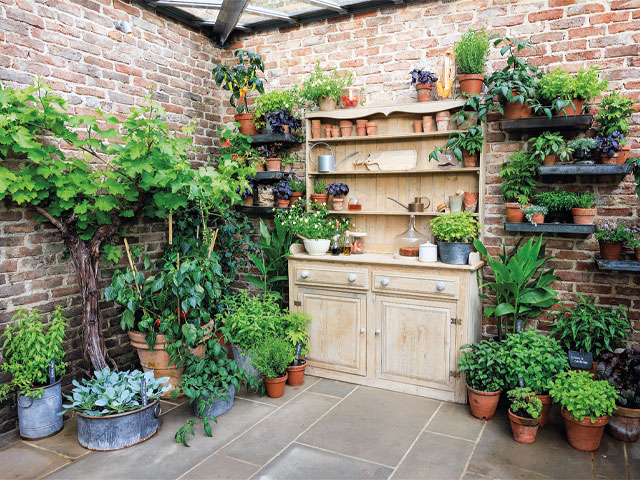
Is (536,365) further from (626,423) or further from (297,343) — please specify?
(297,343)

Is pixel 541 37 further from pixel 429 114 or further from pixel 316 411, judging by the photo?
pixel 316 411

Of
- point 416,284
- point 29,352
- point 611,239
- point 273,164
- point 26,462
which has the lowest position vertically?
point 26,462

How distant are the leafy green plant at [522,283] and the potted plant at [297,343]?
1.38m

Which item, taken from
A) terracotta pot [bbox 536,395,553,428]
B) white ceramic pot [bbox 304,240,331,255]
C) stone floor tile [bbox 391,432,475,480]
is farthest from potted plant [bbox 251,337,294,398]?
terracotta pot [bbox 536,395,553,428]

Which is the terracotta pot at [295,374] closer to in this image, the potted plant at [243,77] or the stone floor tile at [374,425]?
the stone floor tile at [374,425]

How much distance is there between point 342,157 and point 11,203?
2.55 m

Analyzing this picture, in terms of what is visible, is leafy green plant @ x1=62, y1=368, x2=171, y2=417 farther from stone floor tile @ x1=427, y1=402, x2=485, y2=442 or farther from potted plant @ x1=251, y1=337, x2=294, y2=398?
stone floor tile @ x1=427, y1=402, x2=485, y2=442

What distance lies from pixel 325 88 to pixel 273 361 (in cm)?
227

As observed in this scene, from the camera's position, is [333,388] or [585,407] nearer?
[585,407]

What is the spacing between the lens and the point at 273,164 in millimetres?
4355

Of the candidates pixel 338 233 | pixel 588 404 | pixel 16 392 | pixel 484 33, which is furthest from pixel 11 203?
pixel 588 404

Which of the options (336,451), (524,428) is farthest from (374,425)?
(524,428)

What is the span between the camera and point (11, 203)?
10.1 ft

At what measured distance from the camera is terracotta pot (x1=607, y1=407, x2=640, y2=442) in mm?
2846
